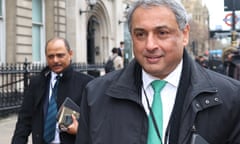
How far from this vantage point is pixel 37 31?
58.7ft

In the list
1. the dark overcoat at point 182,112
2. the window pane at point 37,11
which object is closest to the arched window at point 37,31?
the window pane at point 37,11

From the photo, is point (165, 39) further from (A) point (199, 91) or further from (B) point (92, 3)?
(B) point (92, 3)

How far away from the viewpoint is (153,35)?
1.98 meters

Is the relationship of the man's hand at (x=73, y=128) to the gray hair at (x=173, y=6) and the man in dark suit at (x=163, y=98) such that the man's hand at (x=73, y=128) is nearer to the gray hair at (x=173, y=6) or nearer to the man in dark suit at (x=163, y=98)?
the man in dark suit at (x=163, y=98)

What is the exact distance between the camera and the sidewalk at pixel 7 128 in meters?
8.60

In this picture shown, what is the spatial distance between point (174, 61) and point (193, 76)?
12cm

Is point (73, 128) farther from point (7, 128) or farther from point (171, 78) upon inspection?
point (7, 128)

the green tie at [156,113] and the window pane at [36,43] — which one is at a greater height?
the window pane at [36,43]

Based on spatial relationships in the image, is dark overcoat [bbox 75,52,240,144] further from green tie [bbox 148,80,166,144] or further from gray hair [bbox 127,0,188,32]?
gray hair [bbox 127,0,188,32]

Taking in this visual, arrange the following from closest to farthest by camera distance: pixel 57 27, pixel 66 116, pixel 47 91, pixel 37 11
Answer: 1. pixel 66 116
2. pixel 47 91
3. pixel 37 11
4. pixel 57 27

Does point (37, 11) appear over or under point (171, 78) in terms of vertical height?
over

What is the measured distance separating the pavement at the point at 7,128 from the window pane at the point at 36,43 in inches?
237

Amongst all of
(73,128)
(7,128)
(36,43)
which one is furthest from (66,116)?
(36,43)

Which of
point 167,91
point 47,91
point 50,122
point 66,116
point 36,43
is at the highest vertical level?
point 36,43
